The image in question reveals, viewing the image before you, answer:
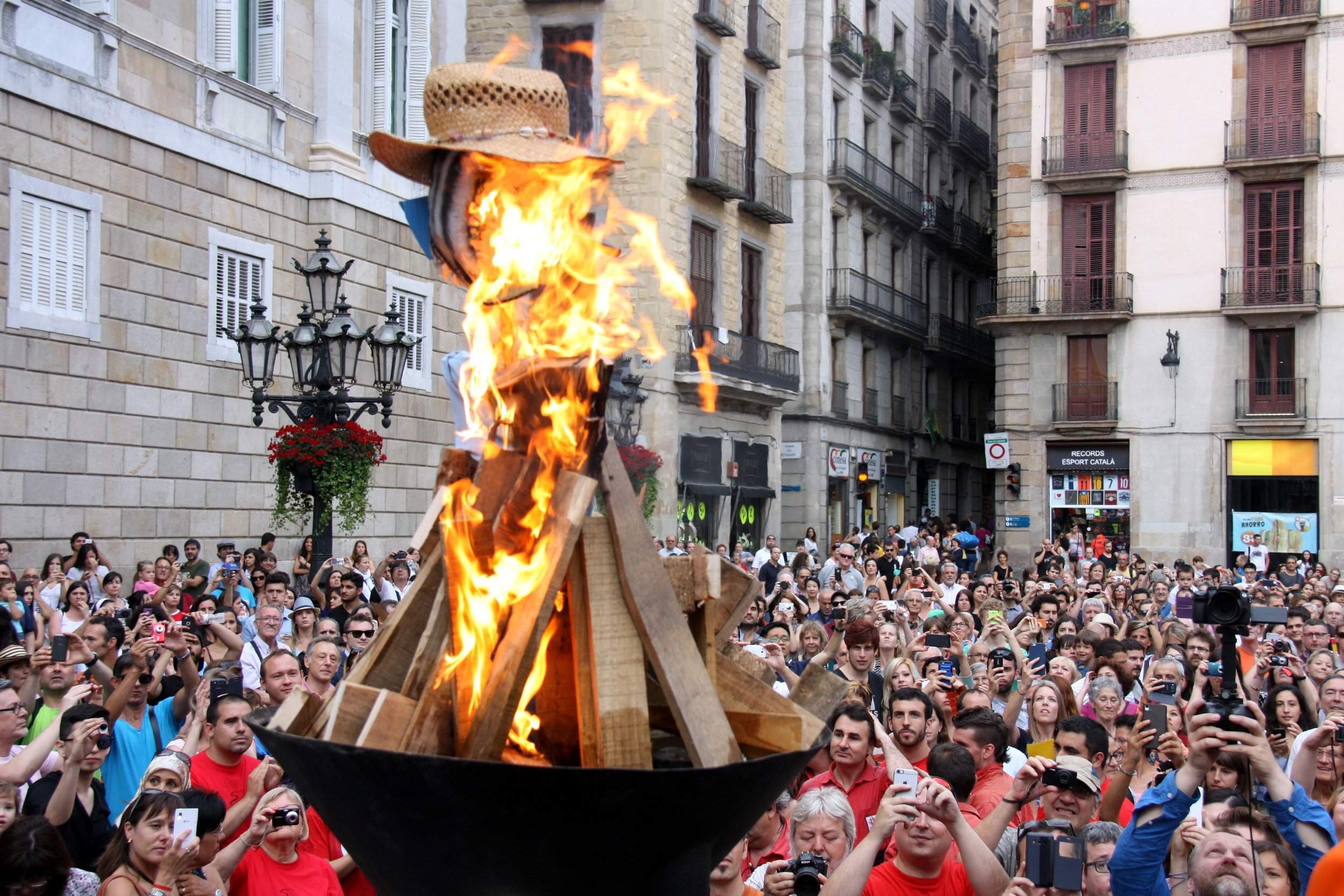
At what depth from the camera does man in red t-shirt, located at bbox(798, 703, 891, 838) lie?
660 centimetres

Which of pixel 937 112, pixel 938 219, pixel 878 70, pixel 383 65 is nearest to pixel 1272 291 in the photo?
pixel 878 70

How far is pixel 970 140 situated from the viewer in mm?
45562

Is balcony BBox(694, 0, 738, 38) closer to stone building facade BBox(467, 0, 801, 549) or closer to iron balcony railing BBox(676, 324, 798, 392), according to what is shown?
stone building facade BBox(467, 0, 801, 549)

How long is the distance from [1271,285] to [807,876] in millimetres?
30732

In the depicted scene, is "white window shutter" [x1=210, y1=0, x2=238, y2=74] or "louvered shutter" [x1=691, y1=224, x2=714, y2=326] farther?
"louvered shutter" [x1=691, y1=224, x2=714, y2=326]

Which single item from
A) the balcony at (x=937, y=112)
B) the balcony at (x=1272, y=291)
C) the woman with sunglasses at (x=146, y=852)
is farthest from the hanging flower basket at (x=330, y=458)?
the balcony at (x=937, y=112)

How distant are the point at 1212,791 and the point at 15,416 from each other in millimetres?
12469

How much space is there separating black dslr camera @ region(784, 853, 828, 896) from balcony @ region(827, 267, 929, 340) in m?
31.3

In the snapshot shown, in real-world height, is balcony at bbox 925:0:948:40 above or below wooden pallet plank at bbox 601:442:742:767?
above

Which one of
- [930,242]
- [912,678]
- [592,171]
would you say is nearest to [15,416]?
[912,678]

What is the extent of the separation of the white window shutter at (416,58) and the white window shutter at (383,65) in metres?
0.41

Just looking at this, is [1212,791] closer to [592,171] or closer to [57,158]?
[592,171]

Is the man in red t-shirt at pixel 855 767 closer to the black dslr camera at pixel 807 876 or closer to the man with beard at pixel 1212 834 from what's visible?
the black dslr camera at pixel 807 876

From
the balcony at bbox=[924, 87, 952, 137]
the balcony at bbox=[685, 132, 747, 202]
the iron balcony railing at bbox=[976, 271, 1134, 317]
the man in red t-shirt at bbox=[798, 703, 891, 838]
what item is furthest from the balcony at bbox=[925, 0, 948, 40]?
the man in red t-shirt at bbox=[798, 703, 891, 838]
